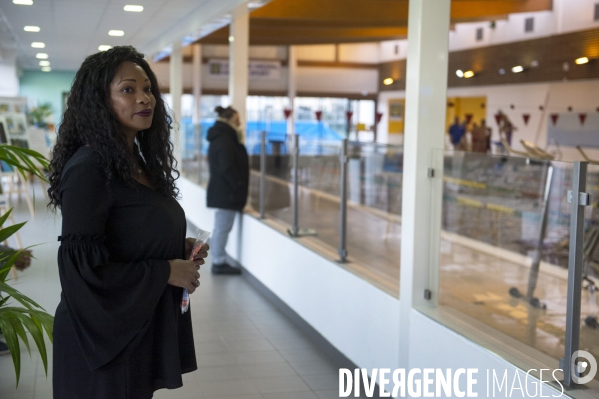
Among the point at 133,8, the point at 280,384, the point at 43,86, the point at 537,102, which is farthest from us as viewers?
the point at 43,86

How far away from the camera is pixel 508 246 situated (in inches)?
273

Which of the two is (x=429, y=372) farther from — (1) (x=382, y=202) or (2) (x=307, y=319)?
(1) (x=382, y=202)

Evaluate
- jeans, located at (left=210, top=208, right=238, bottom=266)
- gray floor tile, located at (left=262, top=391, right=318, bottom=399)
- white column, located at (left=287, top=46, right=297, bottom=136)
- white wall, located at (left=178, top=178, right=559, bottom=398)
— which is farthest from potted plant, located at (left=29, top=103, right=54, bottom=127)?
gray floor tile, located at (left=262, top=391, right=318, bottom=399)

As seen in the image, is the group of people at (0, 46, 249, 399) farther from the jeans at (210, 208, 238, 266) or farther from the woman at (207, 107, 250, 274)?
the jeans at (210, 208, 238, 266)

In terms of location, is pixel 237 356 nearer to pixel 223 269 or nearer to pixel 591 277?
pixel 591 277

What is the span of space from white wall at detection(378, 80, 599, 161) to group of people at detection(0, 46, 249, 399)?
43.4ft

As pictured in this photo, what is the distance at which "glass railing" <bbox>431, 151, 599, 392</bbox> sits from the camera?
4383 millimetres

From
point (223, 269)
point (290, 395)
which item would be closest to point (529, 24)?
point (223, 269)

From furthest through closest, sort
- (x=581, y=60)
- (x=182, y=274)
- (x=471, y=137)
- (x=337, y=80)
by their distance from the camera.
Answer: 1. (x=337, y=80)
2. (x=471, y=137)
3. (x=581, y=60)
4. (x=182, y=274)

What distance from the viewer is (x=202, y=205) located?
9.17 metres

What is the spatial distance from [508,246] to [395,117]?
64.0 ft

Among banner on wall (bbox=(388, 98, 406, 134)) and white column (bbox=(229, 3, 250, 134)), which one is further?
banner on wall (bbox=(388, 98, 406, 134))

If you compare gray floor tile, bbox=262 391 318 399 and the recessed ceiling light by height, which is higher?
the recessed ceiling light

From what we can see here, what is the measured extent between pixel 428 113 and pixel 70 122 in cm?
193
